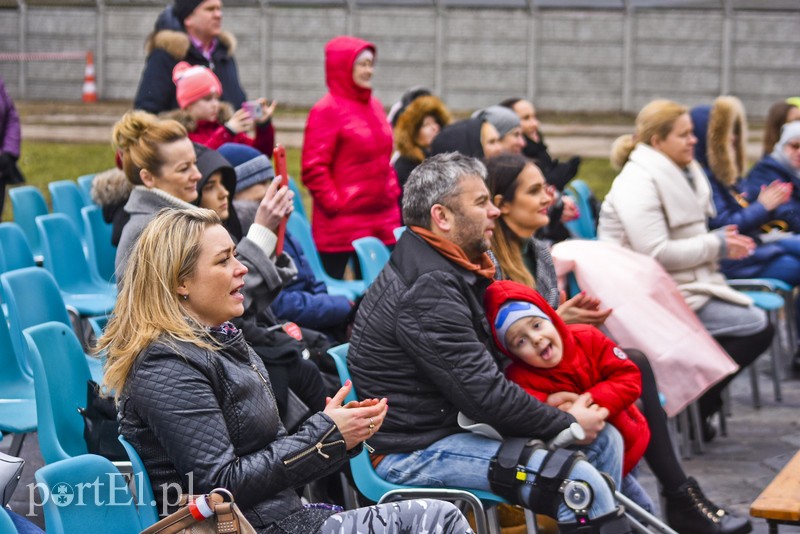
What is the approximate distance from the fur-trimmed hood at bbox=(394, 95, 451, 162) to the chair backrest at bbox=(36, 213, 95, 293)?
2.00 meters

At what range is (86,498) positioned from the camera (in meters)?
2.73

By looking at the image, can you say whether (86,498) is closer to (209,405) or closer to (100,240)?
(209,405)

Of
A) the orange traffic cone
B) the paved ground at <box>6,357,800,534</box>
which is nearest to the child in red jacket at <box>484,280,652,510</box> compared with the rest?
the paved ground at <box>6,357,800,534</box>

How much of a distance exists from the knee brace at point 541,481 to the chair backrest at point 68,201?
403 centimetres

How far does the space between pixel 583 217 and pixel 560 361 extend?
13.1ft

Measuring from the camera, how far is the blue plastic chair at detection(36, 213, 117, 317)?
19.1ft

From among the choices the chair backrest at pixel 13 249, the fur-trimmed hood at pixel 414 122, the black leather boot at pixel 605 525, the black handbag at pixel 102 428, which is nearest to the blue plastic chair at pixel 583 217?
the fur-trimmed hood at pixel 414 122

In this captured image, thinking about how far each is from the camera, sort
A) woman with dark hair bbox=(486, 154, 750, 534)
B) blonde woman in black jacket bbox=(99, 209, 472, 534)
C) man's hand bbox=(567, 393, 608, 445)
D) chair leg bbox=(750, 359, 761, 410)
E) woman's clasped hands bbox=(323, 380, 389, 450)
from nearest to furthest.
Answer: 1. blonde woman in black jacket bbox=(99, 209, 472, 534)
2. woman's clasped hands bbox=(323, 380, 389, 450)
3. man's hand bbox=(567, 393, 608, 445)
4. woman with dark hair bbox=(486, 154, 750, 534)
5. chair leg bbox=(750, 359, 761, 410)

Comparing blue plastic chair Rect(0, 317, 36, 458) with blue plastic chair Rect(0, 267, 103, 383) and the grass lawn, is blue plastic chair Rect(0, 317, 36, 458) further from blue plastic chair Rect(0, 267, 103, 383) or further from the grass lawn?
the grass lawn

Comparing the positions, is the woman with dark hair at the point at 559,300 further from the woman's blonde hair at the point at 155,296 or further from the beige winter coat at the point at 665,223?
the woman's blonde hair at the point at 155,296

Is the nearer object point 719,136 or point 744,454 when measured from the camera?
point 744,454

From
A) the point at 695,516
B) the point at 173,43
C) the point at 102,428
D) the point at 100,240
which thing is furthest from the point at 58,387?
the point at 173,43

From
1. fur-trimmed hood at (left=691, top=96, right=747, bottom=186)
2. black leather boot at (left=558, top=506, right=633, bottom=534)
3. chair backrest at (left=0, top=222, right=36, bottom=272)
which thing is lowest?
black leather boot at (left=558, top=506, right=633, bottom=534)

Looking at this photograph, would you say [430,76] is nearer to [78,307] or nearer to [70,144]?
[70,144]
